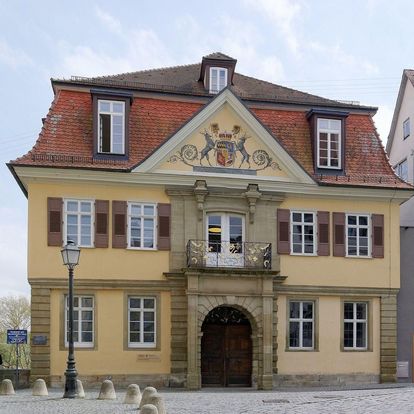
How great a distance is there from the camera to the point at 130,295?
29359mm

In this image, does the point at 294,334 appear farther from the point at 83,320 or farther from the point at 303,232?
the point at 83,320

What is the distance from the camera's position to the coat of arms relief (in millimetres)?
30078

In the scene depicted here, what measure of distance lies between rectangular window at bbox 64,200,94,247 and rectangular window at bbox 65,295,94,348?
1958 mm

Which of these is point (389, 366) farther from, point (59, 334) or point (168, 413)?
point (168, 413)

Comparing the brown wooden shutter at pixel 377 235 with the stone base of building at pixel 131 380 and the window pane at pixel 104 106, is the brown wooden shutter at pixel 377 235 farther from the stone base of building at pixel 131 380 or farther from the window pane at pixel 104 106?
the window pane at pixel 104 106

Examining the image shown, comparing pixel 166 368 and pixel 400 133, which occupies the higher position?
pixel 400 133

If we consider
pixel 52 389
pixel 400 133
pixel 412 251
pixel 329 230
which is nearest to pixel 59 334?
pixel 52 389

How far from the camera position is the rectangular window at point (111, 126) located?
29875 mm

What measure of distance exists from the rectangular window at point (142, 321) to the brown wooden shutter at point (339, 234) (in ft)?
23.1

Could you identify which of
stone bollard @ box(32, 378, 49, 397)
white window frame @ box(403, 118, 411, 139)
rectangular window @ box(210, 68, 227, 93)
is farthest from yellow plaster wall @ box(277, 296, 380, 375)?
white window frame @ box(403, 118, 411, 139)

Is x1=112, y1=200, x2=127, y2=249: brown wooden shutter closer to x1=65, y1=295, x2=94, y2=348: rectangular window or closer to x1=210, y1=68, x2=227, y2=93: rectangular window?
x1=65, y1=295, x2=94, y2=348: rectangular window

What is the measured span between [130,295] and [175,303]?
1600mm

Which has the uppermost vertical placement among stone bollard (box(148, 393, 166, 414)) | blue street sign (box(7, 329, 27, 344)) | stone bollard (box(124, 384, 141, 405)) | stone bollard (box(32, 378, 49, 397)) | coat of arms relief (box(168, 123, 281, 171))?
coat of arms relief (box(168, 123, 281, 171))

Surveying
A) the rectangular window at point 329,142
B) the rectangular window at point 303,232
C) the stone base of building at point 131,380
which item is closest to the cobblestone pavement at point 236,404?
the stone base of building at point 131,380
